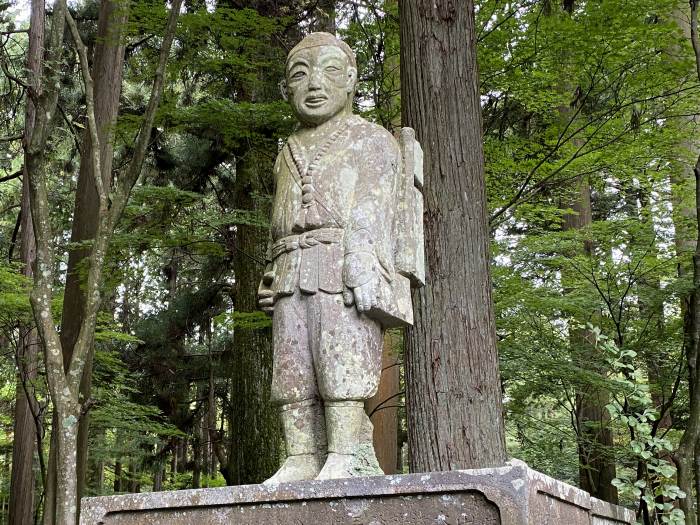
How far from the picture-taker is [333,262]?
3551 mm

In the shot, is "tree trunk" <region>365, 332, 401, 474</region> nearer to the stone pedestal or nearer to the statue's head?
the statue's head

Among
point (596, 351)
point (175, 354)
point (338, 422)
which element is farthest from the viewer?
point (175, 354)

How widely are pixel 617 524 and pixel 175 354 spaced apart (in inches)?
441

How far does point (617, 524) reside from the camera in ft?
12.7

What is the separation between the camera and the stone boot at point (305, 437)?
3480 mm

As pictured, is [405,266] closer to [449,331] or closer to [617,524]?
[449,331]

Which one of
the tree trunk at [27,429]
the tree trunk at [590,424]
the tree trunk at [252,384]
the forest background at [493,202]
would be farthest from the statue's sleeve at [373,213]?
the tree trunk at [27,429]

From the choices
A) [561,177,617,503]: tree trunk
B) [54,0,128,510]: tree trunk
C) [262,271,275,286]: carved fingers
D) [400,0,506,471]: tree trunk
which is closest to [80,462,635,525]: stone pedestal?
[262,271,275,286]: carved fingers

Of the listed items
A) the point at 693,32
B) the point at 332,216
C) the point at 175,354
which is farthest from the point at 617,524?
the point at 175,354

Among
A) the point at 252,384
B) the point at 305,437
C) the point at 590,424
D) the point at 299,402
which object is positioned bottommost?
the point at 590,424

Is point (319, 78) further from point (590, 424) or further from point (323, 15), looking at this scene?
point (590, 424)

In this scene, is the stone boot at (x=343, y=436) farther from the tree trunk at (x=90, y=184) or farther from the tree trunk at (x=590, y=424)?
the tree trunk at (x=590, y=424)

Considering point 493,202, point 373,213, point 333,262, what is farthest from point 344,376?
point 493,202

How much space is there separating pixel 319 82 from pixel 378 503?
→ 79.2 inches
